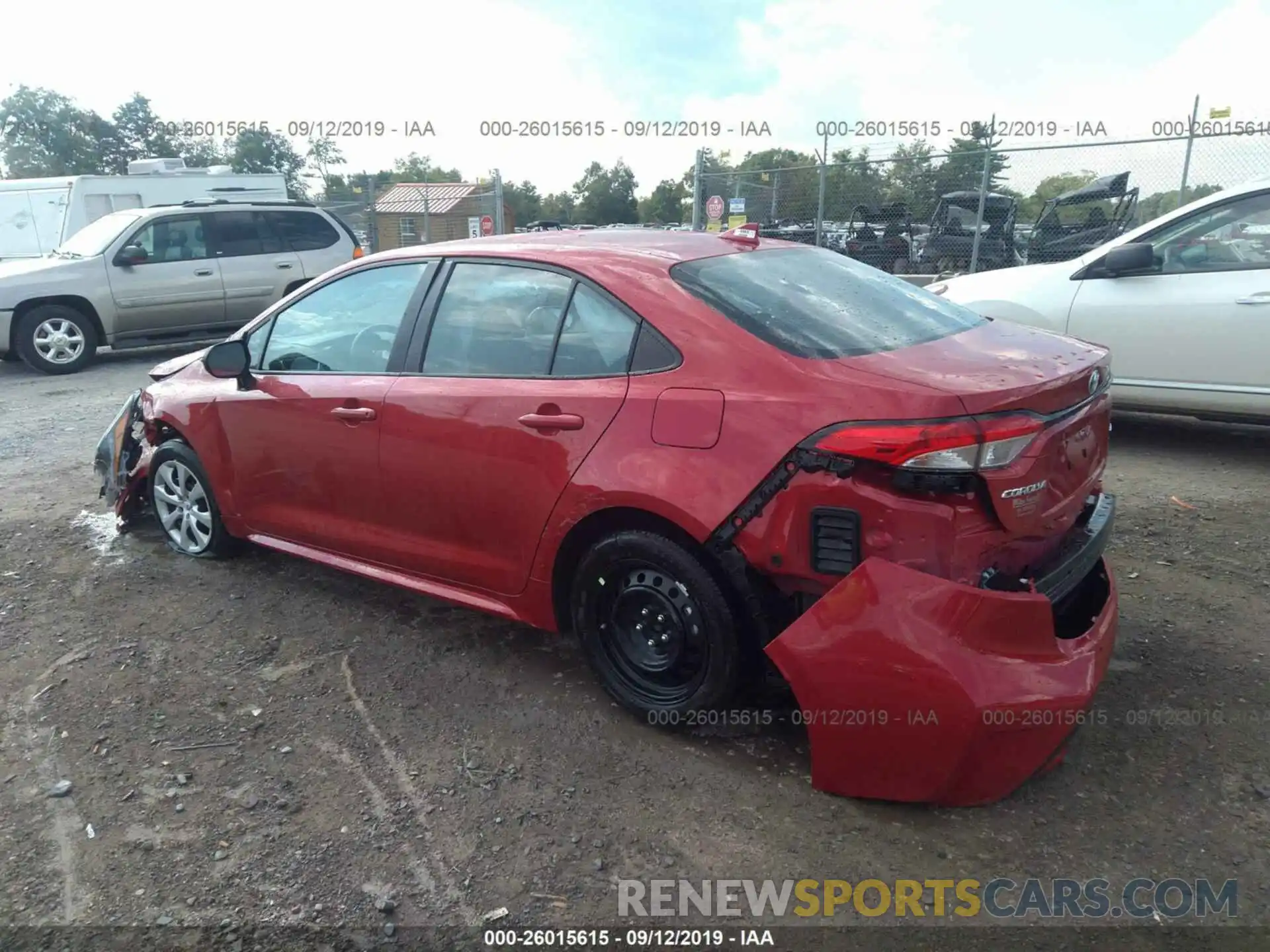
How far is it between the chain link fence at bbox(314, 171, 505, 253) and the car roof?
50.1ft

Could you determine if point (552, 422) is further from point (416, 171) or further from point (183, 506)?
point (416, 171)

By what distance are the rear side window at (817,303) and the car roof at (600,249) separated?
0.08m

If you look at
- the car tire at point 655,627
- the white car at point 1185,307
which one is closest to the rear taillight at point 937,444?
the car tire at point 655,627

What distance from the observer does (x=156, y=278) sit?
10320 millimetres

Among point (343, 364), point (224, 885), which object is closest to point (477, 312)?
point (343, 364)

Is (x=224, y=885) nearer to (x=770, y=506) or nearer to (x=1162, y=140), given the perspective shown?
(x=770, y=506)

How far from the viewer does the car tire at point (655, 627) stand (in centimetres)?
275

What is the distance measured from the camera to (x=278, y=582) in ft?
14.2

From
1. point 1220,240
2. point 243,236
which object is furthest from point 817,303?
point 243,236

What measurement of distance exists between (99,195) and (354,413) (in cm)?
1354

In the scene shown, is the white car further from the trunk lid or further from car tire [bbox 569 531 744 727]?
car tire [bbox 569 531 744 727]

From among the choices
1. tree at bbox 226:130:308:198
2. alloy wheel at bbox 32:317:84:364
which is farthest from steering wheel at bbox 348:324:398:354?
tree at bbox 226:130:308:198

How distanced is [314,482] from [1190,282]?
195 inches

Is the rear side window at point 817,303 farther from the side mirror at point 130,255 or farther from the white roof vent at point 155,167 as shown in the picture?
the white roof vent at point 155,167
